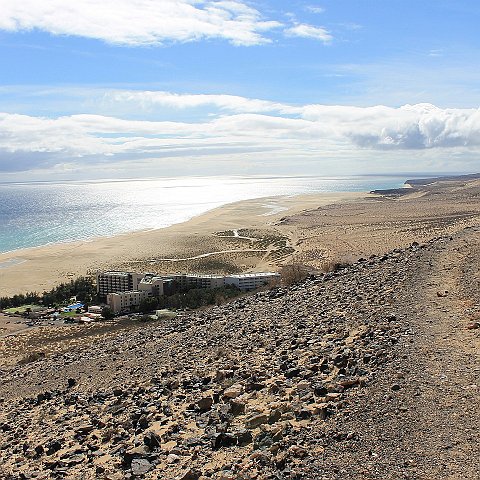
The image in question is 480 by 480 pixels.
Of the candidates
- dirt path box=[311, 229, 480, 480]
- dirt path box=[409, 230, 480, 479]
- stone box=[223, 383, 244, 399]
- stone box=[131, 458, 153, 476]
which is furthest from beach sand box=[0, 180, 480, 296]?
stone box=[131, 458, 153, 476]

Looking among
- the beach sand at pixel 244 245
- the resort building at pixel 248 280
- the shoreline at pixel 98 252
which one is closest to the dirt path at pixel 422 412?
the resort building at pixel 248 280

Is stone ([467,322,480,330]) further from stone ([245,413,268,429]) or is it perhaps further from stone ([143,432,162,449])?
stone ([143,432,162,449])

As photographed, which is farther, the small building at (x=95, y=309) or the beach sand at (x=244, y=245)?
the beach sand at (x=244, y=245)

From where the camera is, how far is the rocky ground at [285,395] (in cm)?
847

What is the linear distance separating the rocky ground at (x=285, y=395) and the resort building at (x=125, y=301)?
15316 mm

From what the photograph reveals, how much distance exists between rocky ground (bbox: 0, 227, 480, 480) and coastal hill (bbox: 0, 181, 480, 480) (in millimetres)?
39

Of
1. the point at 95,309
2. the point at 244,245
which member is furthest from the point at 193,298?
the point at 244,245

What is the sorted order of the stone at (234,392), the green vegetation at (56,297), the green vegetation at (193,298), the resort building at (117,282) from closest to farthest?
the stone at (234,392) < the green vegetation at (193,298) < the green vegetation at (56,297) < the resort building at (117,282)

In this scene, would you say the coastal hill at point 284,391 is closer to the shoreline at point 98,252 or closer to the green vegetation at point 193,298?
the green vegetation at point 193,298

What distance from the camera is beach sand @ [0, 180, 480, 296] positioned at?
54781mm

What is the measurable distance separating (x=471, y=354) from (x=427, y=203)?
329ft

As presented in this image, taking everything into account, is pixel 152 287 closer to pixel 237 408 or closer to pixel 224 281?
pixel 224 281

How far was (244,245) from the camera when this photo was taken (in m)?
68.7

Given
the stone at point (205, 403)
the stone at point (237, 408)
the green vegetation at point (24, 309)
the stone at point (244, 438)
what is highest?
the stone at point (244, 438)
